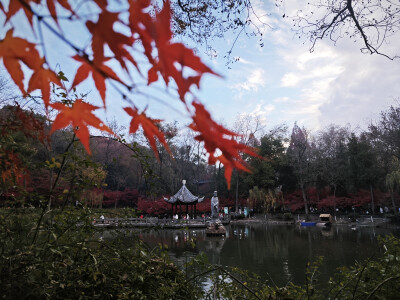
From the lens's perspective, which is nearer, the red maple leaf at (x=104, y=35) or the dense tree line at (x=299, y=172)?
the red maple leaf at (x=104, y=35)

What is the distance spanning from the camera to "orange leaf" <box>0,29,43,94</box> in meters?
0.53

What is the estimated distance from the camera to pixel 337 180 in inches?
792

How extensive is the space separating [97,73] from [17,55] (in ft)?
0.51

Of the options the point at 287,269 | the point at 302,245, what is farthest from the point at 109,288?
the point at 302,245

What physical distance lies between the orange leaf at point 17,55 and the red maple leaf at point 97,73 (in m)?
0.08

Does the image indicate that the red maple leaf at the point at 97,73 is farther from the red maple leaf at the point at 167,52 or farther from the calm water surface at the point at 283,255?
the calm water surface at the point at 283,255

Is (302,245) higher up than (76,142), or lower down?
lower down

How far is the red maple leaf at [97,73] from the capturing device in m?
0.53

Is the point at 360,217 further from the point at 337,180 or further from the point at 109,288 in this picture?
the point at 109,288

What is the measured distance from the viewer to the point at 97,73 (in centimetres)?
56

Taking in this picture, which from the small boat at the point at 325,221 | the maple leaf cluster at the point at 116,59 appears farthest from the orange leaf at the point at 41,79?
the small boat at the point at 325,221

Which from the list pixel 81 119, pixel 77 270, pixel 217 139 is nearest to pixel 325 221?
pixel 77 270

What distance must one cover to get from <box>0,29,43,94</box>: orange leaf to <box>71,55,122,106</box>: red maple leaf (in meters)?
0.08

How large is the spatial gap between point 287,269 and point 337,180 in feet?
52.2
